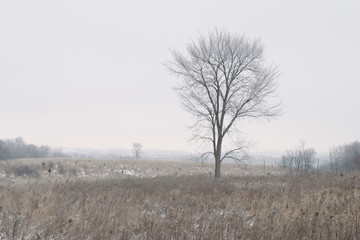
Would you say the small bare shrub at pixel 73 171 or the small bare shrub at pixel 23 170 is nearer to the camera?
the small bare shrub at pixel 23 170

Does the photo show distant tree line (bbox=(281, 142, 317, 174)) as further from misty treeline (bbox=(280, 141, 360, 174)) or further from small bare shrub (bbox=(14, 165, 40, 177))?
small bare shrub (bbox=(14, 165, 40, 177))

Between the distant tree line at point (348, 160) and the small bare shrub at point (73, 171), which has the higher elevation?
the distant tree line at point (348, 160)

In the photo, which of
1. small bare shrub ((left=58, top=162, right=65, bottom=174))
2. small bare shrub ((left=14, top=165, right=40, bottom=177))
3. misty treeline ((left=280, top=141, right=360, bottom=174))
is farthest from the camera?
small bare shrub ((left=58, top=162, right=65, bottom=174))

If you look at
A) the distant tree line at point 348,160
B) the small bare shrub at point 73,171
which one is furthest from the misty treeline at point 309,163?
the small bare shrub at point 73,171

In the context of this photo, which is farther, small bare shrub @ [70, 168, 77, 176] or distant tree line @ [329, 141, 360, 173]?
small bare shrub @ [70, 168, 77, 176]

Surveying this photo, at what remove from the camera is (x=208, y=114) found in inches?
662

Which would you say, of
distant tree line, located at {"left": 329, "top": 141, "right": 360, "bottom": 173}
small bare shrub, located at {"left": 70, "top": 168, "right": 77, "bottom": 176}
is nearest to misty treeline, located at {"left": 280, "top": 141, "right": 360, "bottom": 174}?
distant tree line, located at {"left": 329, "top": 141, "right": 360, "bottom": 173}

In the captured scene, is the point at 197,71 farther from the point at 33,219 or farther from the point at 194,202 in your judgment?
the point at 33,219

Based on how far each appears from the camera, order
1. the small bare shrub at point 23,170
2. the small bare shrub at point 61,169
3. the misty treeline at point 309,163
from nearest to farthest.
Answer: the misty treeline at point 309,163, the small bare shrub at point 23,170, the small bare shrub at point 61,169

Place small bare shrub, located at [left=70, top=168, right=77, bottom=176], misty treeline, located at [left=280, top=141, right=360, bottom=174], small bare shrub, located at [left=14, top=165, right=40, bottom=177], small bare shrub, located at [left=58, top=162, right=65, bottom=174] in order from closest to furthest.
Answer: misty treeline, located at [left=280, top=141, right=360, bottom=174] → small bare shrub, located at [left=14, top=165, right=40, bottom=177] → small bare shrub, located at [left=70, top=168, right=77, bottom=176] → small bare shrub, located at [left=58, top=162, right=65, bottom=174]

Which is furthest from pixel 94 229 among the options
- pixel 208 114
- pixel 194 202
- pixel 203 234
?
pixel 208 114

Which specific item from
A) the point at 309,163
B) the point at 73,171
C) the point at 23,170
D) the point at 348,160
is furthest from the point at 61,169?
the point at 348,160

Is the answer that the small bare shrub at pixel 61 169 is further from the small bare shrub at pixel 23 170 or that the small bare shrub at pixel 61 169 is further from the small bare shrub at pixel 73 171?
the small bare shrub at pixel 23 170

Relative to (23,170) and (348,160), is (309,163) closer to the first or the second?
(348,160)
